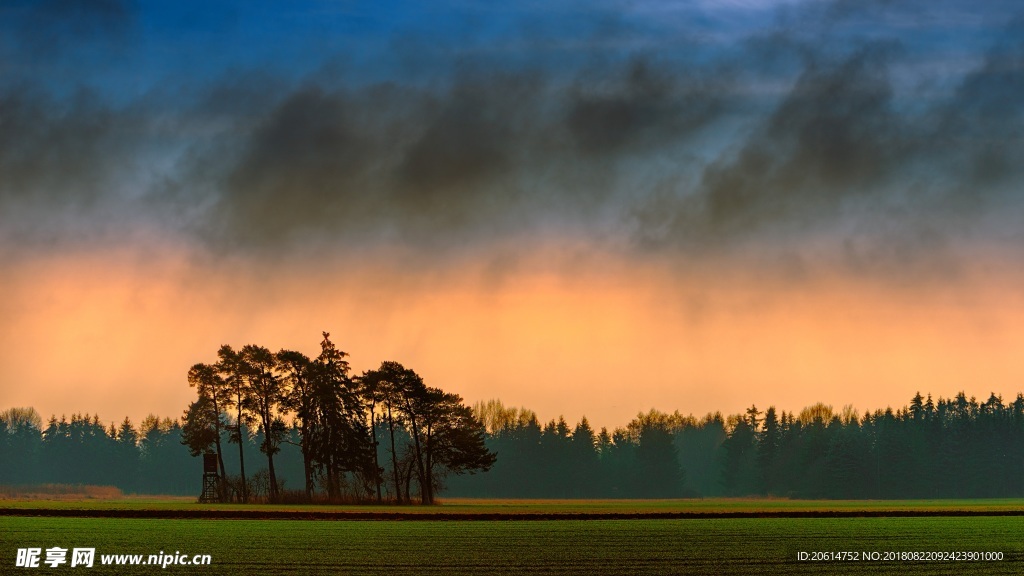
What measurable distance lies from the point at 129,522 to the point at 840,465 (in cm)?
14373

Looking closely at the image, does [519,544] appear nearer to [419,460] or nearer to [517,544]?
[517,544]

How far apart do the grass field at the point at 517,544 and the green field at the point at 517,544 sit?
47 mm

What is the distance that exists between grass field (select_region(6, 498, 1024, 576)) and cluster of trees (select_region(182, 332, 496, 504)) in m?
48.4

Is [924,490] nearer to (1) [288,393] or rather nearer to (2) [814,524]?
(1) [288,393]

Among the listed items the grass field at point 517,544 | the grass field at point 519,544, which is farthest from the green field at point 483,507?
the grass field at point 519,544

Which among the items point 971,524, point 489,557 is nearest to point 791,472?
point 971,524

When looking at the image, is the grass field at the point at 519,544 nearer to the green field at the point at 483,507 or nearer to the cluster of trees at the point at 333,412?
the green field at the point at 483,507

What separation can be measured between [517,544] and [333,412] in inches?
2843

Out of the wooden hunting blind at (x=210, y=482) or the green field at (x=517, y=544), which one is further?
the wooden hunting blind at (x=210, y=482)

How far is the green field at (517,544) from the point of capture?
35.8m

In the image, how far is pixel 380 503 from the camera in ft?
360

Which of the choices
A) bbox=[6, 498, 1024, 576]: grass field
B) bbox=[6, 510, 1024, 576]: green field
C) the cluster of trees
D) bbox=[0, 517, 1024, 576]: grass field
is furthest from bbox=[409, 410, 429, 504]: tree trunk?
bbox=[0, 517, 1024, 576]: grass field

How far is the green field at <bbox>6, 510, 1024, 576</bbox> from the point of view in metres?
35.8

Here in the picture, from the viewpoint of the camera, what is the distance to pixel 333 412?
115562 millimetres
